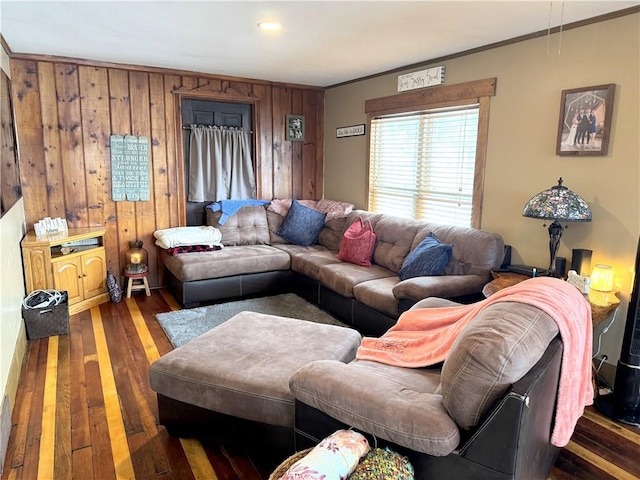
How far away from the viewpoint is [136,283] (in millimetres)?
4688

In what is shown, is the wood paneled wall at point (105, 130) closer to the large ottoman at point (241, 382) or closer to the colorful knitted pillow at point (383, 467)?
the large ottoman at point (241, 382)

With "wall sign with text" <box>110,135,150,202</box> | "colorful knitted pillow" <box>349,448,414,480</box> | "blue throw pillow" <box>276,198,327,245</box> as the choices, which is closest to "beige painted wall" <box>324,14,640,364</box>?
"blue throw pillow" <box>276,198,327,245</box>

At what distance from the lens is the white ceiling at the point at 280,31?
262 cm

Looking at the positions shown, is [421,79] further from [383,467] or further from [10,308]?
[10,308]

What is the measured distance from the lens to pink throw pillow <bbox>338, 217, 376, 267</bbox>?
4125mm

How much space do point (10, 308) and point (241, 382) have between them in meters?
1.78

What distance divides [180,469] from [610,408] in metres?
2.39

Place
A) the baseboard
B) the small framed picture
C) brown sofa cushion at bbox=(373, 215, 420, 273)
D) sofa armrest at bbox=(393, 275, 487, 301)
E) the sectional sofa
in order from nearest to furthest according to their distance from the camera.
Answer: the baseboard
sofa armrest at bbox=(393, 275, 487, 301)
the sectional sofa
brown sofa cushion at bbox=(373, 215, 420, 273)
the small framed picture

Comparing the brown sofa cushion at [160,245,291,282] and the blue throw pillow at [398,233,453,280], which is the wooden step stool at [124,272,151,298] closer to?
the brown sofa cushion at [160,245,291,282]

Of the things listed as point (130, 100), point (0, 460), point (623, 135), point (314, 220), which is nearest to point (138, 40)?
point (130, 100)

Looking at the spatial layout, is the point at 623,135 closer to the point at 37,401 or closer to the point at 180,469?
the point at 180,469

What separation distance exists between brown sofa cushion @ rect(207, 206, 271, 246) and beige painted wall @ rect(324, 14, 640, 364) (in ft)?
8.10

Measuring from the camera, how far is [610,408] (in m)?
2.58

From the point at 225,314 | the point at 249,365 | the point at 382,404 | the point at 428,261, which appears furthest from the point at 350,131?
the point at 382,404
